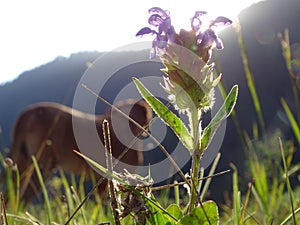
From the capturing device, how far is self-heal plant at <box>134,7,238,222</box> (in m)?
0.55

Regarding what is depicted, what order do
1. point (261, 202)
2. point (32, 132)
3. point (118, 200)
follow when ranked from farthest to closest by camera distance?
point (32, 132) < point (261, 202) < point (118, 200)

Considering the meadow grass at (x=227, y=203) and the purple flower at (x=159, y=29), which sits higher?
the purple flower at (x=159, y=29)

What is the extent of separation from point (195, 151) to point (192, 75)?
0.10m

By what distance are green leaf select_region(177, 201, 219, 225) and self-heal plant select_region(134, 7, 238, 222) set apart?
3 centimetres

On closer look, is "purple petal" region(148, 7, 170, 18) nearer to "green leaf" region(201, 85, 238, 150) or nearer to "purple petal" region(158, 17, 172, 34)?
"purple petal" region(158, 17, 172, 34)

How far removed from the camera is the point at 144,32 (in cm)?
57

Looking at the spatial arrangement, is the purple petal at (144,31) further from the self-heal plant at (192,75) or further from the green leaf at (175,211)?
the green leaf at (175,211)

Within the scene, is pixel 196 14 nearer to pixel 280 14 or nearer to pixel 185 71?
pixel 185 71

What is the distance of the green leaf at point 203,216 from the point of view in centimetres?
52

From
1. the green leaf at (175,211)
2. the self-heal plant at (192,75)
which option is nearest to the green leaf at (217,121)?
the self-heal plant at (192,75)

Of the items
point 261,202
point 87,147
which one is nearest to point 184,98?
point 261,202

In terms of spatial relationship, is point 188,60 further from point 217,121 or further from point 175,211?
point 175,211

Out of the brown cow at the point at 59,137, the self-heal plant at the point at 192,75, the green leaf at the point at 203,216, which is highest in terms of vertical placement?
the self-heal plant at the point at 192,75

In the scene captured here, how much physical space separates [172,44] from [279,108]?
16.8 m
